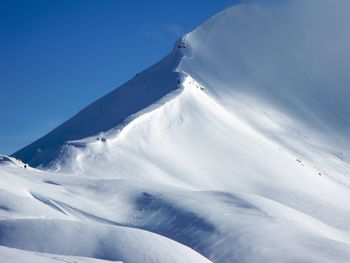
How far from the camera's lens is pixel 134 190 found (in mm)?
26453

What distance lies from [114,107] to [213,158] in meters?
16.0

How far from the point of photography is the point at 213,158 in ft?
123

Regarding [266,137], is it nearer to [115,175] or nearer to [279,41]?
[115,175]

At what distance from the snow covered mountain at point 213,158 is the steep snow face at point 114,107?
0.19 meters

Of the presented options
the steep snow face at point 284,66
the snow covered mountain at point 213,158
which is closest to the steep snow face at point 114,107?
the snow covered mountain at point 213,158

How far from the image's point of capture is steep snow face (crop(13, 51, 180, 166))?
48.1 meters

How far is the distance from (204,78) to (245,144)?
51.6ft

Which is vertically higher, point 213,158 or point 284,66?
point 284,66

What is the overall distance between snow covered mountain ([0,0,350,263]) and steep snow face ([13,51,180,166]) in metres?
0.19

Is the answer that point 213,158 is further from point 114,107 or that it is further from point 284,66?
point 284,66

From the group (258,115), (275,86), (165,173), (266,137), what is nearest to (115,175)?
(165,173)

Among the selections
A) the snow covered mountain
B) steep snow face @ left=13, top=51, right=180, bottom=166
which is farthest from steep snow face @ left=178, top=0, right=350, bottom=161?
steep snow face @ left=13, top=51, right=180, bottom=166

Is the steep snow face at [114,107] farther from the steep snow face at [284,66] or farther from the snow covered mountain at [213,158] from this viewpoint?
the steep snow face at [284,66]

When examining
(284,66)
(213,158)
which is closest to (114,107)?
(213,158)
